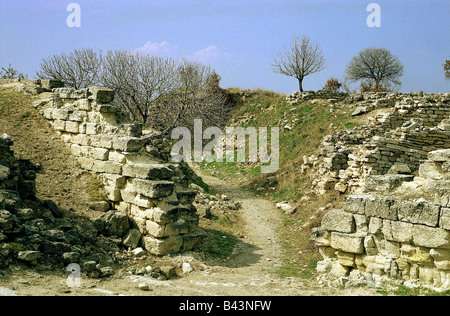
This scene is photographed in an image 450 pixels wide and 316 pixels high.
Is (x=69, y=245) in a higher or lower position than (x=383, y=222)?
lower

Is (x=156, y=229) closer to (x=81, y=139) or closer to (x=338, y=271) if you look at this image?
(x=81, y=139)

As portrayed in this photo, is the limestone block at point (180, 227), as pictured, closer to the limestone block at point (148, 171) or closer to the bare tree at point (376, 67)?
the limestone block at point (148, 171)

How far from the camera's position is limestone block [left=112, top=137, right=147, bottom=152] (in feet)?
31.8

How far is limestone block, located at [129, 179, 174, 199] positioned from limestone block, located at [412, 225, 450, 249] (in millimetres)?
4886

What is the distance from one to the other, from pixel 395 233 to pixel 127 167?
5.80 metres

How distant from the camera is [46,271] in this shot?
22.5ft

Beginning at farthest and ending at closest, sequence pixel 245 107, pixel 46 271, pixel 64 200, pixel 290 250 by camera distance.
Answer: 1. pixel 245 107
2. pixel 290 250
3. pixel 64 200
4. pixel 46 271

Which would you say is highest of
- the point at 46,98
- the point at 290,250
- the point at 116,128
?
the point at 46,98

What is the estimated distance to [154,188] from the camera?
886 cm

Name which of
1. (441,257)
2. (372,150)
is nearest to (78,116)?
(441,257)

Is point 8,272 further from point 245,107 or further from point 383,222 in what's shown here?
point 245,107

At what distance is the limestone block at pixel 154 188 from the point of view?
8883 mm

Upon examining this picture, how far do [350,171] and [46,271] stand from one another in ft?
36.9
